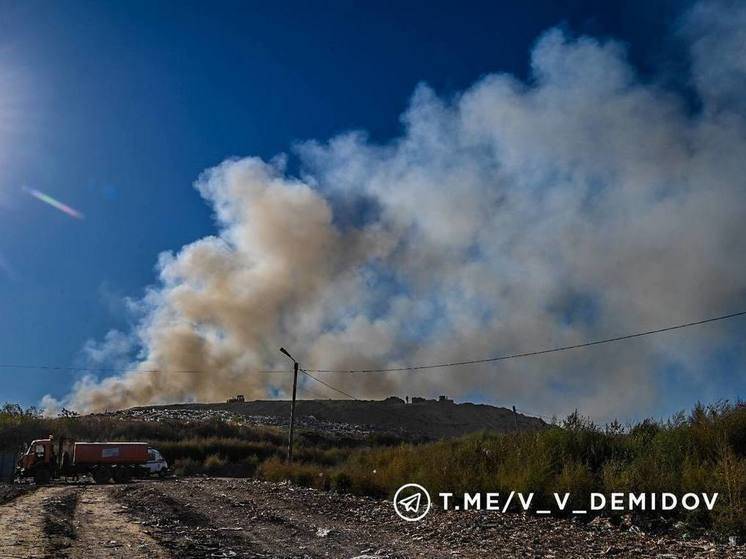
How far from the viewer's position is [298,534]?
15516 mm

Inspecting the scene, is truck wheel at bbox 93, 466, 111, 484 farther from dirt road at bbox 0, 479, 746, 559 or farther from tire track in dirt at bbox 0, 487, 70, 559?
dirt road at bbox 0, 479, 746, 559

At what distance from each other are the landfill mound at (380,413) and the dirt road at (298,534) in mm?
66151

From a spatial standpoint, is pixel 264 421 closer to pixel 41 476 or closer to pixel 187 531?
pixel 41 476

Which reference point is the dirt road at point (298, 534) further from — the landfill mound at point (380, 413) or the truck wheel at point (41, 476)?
the landfill mound at point (380, 413)

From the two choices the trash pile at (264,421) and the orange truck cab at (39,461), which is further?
the trash pile at (264,421)

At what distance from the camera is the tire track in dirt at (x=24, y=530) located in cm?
1228

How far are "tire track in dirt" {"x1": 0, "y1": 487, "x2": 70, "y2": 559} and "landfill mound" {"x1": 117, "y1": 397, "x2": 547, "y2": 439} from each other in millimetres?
63303

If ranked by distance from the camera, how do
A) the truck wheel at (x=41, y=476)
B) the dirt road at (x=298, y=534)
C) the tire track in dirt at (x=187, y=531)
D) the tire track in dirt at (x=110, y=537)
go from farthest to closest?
the truck wheel at (x=41, y=476) → the tire track in dirt at (x=187, y=531) → the dirt road at (x=298, y=534) → the tire track in dirt at (x=110, y=537)

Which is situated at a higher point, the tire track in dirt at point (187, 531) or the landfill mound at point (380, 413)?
the landfill mound at point (380, 413)

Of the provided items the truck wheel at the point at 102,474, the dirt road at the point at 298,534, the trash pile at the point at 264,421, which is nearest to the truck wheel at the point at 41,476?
the truck wheel at the point at 102,474

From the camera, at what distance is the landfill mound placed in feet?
302

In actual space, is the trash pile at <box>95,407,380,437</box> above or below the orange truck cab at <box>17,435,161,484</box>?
above

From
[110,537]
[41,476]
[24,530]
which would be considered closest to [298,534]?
[110,537]

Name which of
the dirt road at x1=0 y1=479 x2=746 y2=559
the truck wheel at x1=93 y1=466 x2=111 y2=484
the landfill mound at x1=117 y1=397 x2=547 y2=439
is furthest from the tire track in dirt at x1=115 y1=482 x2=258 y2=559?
the landfill mound at x1=117 y1=397 x2=547 y2=439
